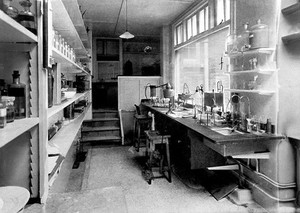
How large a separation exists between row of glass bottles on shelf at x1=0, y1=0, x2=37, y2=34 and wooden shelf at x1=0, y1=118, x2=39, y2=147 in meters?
0.45

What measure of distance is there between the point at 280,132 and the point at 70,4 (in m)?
2.89

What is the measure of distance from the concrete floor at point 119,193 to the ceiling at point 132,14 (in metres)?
3.21

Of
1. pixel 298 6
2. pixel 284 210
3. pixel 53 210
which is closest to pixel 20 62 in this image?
pixel 53 210

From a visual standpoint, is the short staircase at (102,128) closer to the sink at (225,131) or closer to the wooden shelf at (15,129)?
the sink at (225,131)

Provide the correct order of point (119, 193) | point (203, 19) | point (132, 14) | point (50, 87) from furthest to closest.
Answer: point (132, 14), point (203, 19), point (50, 87), point (119, 193)

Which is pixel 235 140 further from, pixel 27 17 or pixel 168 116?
pixel 27 17

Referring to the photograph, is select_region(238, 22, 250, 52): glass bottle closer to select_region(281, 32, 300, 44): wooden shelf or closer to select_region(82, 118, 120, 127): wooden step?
select_region(281, 32, 300, 44): wooden shelf

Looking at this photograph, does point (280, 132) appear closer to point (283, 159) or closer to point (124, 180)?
point (283, 159)

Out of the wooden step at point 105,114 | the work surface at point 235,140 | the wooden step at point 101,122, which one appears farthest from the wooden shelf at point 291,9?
the wooden step at point 105,114

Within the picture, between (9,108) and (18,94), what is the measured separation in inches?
3.9

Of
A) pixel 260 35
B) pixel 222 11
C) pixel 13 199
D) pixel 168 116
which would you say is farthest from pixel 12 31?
pixel 222 11

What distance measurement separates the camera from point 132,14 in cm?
597

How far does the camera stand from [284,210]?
259cm

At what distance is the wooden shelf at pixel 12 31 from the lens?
0.85m
